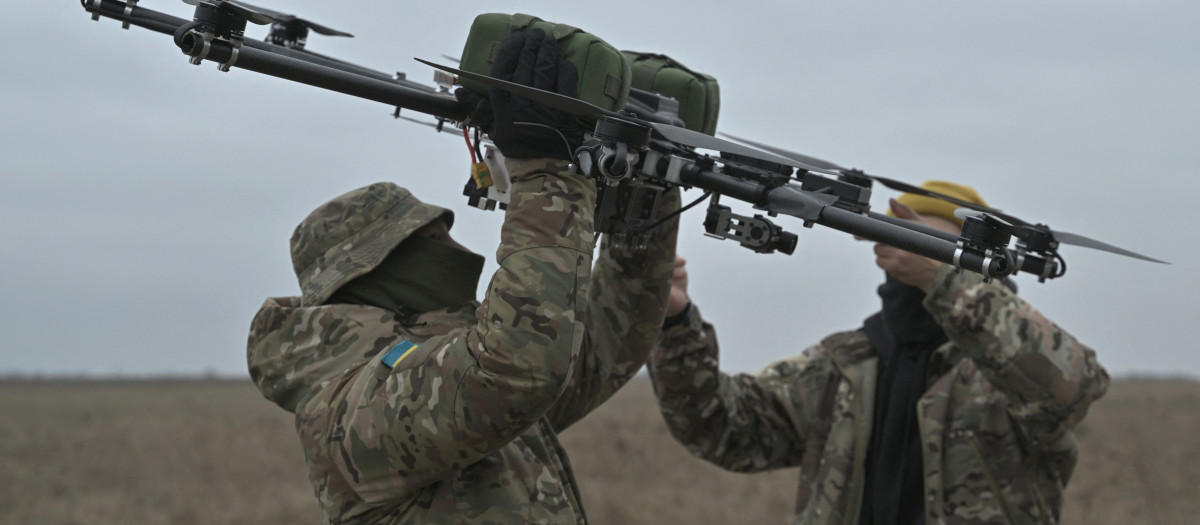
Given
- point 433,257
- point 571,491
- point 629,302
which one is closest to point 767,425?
point 629,302

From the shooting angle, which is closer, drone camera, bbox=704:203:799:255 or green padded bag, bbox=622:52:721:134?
drone camera, bbox=704:203:799:255

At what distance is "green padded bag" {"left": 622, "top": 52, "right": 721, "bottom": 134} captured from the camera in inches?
165

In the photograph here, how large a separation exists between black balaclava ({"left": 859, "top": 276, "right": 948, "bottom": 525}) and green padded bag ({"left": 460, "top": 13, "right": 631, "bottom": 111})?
9.09ft

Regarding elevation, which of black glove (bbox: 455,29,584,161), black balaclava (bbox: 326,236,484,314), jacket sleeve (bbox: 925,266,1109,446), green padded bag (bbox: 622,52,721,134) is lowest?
black balaclava (bbox: 326,236,484,314)

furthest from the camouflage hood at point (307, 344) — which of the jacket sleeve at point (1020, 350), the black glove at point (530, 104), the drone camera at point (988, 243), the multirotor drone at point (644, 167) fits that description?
the jacket sleeve at point (1020, 350)

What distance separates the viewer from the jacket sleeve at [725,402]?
539 cm

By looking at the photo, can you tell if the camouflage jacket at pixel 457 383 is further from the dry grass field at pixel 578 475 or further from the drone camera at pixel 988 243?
the dry grass field at pixel 578 475

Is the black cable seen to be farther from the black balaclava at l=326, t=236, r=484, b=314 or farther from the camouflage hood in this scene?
the camouflage hood

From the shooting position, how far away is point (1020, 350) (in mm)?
4680

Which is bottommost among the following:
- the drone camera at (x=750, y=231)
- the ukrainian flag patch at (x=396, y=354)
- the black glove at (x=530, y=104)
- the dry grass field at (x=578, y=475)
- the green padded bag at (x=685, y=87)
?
the dry grass field at (x=578, y=475)

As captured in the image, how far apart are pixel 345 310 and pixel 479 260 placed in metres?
0.55

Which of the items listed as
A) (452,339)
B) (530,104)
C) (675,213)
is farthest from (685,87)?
(452,339)

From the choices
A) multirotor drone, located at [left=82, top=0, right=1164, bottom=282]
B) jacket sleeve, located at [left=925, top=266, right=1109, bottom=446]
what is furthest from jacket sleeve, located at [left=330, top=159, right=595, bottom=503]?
jacket sleeve, located at [left=925, top=266, right=1109, bottom=446]

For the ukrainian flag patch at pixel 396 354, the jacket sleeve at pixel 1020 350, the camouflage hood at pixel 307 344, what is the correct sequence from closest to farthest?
the ukrainian flag patch at pixel 396 354 → the camouflage hood at pixel 307 344 → the jacket sleeve at pixel 1020 350
